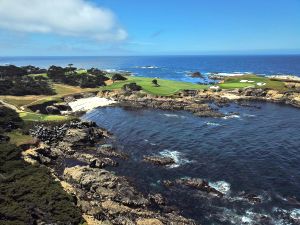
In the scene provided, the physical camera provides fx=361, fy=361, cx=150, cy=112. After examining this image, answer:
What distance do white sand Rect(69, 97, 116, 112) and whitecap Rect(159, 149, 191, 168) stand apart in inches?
1418

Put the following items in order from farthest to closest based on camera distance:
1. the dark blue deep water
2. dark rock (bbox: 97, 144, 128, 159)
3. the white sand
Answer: the white sand → dark rock (bbox: 97, 144, 128, 159) → the dark blue deep water

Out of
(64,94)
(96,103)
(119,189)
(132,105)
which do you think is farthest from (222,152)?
(64,94)

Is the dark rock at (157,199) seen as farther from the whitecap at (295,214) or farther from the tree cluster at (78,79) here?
the tree cluster at (78,79)

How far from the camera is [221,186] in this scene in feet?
131

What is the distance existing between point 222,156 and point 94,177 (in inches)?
751

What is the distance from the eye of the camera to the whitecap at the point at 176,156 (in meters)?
46.9

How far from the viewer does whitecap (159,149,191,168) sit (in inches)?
1847

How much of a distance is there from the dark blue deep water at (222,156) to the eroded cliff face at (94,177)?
2202 millimetres

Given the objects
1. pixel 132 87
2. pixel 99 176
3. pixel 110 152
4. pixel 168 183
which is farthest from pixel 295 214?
pixel 132 87

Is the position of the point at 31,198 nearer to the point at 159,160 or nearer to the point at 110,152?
the point at 159,160

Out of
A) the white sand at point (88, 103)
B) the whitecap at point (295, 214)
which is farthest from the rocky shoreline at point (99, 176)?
the white sand at point (88, 103)

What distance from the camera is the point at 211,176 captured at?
140 feet

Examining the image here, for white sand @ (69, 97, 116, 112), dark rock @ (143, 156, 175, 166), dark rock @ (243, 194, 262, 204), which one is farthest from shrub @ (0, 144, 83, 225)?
white sand @ (69, 97, 116, 112)

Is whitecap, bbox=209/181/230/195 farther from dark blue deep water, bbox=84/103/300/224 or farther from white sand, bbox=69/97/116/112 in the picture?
white sand, bbox=69/97/116/112
